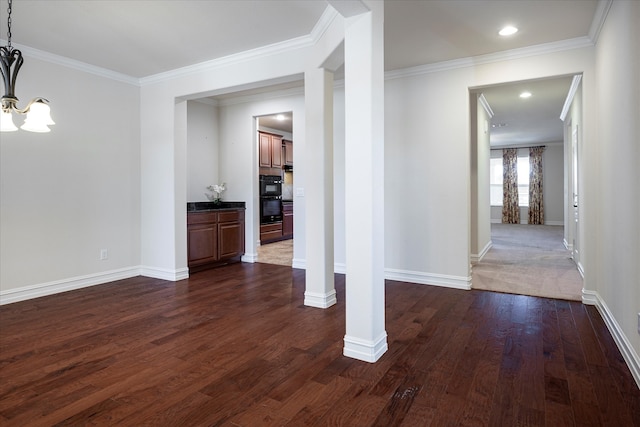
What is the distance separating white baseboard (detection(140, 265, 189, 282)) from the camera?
467cm

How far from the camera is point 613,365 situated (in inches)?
90.7

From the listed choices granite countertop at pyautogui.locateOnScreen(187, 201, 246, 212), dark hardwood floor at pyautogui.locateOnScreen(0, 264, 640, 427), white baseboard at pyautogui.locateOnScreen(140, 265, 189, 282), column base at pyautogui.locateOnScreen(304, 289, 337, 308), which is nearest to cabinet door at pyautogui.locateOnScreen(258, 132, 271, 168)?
granite countertop at pyautogui.locateOnScreen(187, 201, 246, 212)

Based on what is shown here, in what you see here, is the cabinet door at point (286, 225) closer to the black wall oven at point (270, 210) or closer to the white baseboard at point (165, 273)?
the black wall oven at point (270, 210)

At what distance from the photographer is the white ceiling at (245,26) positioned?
2924 mm

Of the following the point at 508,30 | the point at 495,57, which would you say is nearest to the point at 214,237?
the point at 495,57

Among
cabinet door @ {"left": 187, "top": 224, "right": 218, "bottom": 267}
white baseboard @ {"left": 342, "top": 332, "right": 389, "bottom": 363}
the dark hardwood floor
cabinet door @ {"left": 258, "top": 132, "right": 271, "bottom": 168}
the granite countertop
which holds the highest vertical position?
cabinet door @ {"left": 258, "top": 132, "right": 271, "bottom": 168}

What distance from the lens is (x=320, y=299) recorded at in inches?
139

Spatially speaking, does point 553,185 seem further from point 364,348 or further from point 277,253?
→ point 364,348

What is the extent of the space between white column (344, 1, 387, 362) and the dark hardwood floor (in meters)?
0.23

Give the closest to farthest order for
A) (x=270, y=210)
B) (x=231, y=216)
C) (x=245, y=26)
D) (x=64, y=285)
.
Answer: (x=245, y=26) → (x=64, y=285) → (x=231, y=216) → (x=270, y=210)

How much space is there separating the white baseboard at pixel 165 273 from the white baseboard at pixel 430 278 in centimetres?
255

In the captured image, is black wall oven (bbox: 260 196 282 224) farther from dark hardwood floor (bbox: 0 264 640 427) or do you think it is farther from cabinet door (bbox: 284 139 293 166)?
dark hardwood floor (bbox: 0 264 640 427)

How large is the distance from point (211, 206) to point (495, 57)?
13.6 feet

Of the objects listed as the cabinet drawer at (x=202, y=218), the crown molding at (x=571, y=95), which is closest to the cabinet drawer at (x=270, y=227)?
the cabinet drawer at (x=202, y=218)
